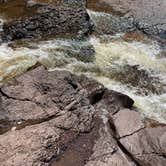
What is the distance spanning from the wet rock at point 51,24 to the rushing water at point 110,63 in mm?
503

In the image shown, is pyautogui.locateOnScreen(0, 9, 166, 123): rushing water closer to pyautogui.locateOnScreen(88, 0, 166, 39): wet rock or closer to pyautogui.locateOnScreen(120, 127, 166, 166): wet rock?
pyautogui.locateOnScreen(88, 0, 166, 39): wet rock

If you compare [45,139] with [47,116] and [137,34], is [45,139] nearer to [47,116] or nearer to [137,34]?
[47,116]

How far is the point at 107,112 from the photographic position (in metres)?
9.30

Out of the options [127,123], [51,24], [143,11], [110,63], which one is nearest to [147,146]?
[127,123]

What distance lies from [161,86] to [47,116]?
4557 mm

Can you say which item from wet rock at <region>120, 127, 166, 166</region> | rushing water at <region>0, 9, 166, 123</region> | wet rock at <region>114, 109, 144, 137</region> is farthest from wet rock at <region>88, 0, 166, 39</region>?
wet rock at <region>120, 127, 166, 166</region>

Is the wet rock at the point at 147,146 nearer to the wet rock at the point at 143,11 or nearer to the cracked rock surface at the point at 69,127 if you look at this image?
the cracked rock surface at the point at 69,127

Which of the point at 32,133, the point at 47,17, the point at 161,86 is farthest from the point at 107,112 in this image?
the point at 47,17

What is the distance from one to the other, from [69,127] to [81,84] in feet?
6.04

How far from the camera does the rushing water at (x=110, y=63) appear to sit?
1127 centimetres

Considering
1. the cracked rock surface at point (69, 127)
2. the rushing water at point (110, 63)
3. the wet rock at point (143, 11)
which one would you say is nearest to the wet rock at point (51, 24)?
the rushing water at point (110, 63)

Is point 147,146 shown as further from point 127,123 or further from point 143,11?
point 143,11

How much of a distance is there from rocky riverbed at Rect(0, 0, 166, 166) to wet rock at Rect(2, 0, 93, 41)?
0.12ft

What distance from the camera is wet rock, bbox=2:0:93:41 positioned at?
13.4m
